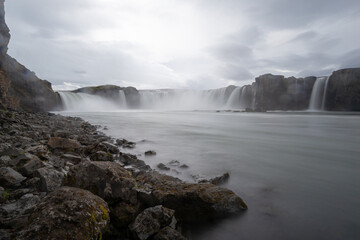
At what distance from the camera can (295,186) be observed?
→ 4.67 meters

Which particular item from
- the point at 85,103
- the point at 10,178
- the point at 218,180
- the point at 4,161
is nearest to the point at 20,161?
the point at 4,161

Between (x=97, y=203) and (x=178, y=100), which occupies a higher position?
(x=178, y=100)

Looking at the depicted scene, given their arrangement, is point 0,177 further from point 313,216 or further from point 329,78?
point 329,78

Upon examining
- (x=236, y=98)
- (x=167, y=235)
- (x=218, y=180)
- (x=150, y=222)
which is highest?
(x=236, y=98)

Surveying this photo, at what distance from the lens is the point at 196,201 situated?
324 cm

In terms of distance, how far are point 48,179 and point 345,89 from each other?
6964 centimetres

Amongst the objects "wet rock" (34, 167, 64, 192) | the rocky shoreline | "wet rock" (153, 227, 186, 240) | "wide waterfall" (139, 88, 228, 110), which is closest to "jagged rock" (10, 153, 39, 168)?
the rocky shoreline

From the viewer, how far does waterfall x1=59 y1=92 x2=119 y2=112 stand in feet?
196

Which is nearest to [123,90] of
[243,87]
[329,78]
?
[243,87]

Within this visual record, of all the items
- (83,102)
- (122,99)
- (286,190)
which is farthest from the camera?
(122,99)

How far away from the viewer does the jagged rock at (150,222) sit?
2.40 meters

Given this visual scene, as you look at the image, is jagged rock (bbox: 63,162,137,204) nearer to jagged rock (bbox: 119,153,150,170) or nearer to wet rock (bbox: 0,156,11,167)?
wet rock (bbox: 0,156,11,167)

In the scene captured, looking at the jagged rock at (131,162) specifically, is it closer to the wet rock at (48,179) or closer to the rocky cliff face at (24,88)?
the wet rock at (48,179)

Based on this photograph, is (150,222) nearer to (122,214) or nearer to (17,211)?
(122,214)
